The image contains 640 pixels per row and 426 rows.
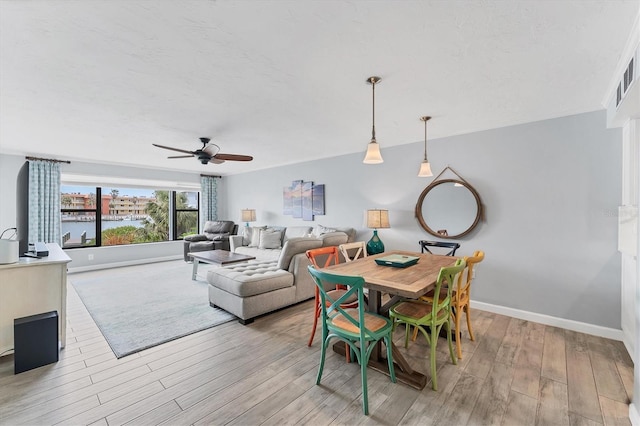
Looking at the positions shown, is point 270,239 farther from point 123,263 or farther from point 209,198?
point 123,263

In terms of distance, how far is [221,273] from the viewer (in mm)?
3375

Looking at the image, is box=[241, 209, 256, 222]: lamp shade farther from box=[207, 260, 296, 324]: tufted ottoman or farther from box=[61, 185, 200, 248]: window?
box=[207, 260, 296, 324]: tufted ottoman

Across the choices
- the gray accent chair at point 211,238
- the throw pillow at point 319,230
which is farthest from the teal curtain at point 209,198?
the throw pillow at point 319,230

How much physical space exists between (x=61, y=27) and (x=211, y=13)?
92cm

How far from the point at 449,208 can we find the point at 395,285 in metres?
2.28

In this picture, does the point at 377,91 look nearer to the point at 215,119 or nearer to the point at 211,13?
the point at 211,13

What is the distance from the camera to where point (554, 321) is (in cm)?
303

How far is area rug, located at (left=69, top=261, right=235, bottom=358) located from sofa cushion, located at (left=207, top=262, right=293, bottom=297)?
0.39 meters

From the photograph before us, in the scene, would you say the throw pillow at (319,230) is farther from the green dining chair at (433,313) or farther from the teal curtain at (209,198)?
the teal curtain at (209,198)

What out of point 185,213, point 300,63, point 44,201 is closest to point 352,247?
point 300,63

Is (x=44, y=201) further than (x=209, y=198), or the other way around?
(x=209, y=198)

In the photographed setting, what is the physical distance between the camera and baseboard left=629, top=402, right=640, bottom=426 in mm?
1573

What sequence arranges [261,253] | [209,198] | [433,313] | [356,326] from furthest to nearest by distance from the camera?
[209,198] → [261,253] → [433,313] → [356,326]

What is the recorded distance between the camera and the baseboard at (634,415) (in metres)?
1.57
